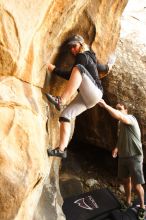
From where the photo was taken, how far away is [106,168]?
435 inches

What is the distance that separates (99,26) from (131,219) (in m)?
4.10

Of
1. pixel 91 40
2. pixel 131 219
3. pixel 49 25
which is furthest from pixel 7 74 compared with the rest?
pixel 131 219

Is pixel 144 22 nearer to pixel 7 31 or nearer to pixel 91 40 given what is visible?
pixel 91 40

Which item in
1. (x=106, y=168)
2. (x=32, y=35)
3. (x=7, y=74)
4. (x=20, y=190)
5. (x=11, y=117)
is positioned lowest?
(x=106, y=168)

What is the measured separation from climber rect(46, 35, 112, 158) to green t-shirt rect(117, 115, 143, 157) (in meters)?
1.77

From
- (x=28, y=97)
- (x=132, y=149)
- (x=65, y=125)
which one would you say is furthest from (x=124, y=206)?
(x=28, y=97)

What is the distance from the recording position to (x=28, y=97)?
538 centimetres

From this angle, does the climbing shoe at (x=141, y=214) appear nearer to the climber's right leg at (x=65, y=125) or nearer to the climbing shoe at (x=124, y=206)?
the climbing shoe at (x=124, y=206)

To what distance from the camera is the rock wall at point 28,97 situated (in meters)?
4.71

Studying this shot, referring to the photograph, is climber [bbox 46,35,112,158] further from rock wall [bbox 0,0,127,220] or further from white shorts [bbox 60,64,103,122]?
rock wall [bbox 0,0,127,220]

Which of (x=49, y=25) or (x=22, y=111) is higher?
(x=49, y=25)

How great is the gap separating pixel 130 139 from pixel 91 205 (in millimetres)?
1985

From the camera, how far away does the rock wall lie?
471 centimetres

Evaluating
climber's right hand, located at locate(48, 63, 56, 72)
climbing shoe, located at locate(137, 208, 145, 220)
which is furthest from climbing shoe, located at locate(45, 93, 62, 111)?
climbing shoe, located at locate(137, 208, 145, 220)
